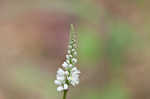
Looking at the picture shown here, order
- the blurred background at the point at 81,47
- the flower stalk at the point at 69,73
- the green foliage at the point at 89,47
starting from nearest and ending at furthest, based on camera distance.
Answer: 1. the flower stalk at the point at 69,73
2. the blurred background at the point at 81,47
3. the green foliage at the point at 89,47

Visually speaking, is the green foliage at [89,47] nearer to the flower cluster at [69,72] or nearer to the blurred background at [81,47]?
the blurred background at [81,47]

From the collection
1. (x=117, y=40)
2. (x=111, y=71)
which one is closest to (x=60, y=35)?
(x=117, y=40)

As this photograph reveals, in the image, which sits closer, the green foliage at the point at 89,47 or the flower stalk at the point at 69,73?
the flower stalk at the point at 69,73

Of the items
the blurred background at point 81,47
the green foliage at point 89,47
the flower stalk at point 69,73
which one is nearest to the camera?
the flower stalk at point 69,73

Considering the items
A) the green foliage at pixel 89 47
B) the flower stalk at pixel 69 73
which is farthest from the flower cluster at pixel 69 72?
the green foliage at pixel 89 47

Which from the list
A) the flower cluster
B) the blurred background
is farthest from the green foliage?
the flower cluster

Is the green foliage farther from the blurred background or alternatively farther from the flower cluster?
the flower cluster

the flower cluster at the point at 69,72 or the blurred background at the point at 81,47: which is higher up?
the blurred background at the point at 81,47

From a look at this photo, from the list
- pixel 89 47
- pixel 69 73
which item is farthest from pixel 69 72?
pixel 89 47

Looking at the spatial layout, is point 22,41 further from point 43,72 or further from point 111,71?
point 111,71
